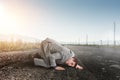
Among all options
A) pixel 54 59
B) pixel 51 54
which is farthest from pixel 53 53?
pixel 54 59

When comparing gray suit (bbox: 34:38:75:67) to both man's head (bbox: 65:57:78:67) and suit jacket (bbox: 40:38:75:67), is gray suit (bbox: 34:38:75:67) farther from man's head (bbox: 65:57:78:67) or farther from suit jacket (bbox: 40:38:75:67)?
man's head (bbox: 65:57:78:67)

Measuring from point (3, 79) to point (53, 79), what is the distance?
1342 millimetres

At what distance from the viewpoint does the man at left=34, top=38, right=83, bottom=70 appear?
7295 mm

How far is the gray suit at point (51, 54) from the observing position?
7.27 metres

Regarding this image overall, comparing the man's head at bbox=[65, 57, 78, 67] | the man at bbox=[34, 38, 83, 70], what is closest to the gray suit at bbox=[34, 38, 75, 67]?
the man at bbox=[34, 38, 83, 70]

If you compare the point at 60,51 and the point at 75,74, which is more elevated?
the point at 60,51

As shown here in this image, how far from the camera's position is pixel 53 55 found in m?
7.26

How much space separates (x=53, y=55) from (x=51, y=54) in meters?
0.10

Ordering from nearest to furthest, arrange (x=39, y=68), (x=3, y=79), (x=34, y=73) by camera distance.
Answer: (x=3, y=79) < (x=34, y=73) < (x=39, y=68)

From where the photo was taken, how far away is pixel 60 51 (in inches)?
297

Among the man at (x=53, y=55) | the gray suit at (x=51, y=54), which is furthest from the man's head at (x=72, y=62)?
the gray suit at (x=51, y=54)

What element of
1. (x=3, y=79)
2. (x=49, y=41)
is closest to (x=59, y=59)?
(x=49, y=41)

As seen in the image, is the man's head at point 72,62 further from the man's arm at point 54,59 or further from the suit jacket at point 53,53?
the man's arm at point 54,59

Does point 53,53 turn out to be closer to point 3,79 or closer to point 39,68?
point 39,68
